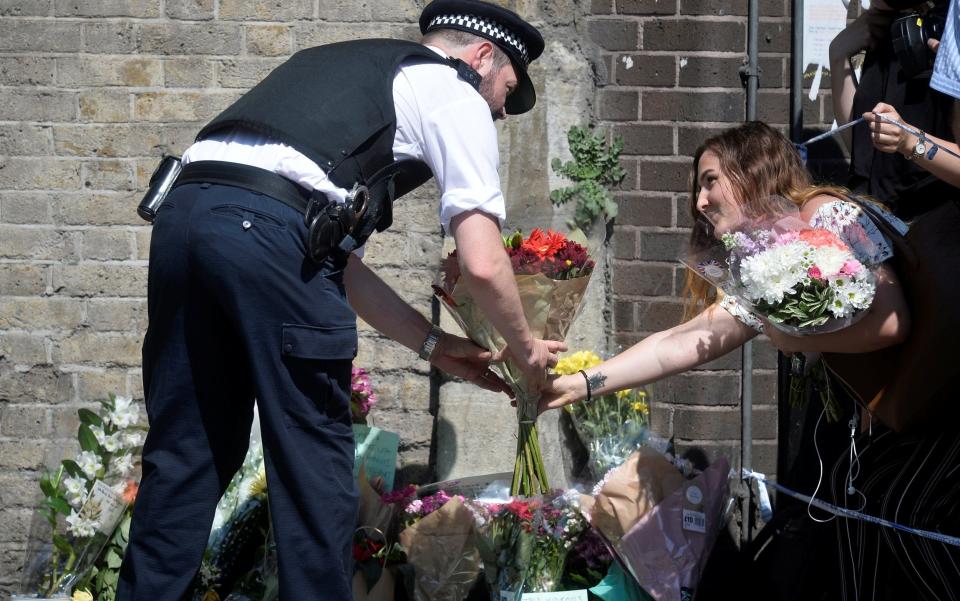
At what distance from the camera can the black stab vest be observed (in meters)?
2.48

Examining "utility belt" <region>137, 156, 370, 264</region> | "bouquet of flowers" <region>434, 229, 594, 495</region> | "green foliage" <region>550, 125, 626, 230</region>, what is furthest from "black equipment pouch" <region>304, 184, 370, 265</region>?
"green foliage" <region>550, 125, 626, 230</region>

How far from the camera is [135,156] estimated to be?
3947mm

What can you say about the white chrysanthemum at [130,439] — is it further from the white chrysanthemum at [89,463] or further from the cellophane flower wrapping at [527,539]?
the cellophane flower wrapping at [527,539]

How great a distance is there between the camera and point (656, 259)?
403cm

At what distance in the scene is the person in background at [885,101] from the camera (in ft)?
10.4

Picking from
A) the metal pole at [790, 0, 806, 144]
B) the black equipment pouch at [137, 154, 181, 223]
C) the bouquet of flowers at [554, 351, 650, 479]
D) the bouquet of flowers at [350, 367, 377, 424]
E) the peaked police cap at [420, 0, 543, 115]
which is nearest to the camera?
the black equipment pouch at [137, 154, 181, 223]

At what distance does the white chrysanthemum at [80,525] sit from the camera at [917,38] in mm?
2863

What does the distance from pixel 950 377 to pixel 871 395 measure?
9.7 inches

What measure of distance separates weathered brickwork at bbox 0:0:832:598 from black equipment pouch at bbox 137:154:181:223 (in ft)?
3.92

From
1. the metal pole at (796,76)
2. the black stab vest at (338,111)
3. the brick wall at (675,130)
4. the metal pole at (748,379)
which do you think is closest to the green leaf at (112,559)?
the black stab vest at (338,111)

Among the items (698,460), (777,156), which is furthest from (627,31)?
(698,460)

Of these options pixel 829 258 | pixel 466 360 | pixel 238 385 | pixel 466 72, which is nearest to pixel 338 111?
pixel 466 72

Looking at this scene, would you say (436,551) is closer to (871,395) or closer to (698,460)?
(698,460)

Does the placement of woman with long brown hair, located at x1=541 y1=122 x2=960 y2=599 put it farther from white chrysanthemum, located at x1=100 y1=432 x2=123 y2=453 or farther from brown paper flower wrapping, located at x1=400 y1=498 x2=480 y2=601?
white chrysanthemum, located at x1=100 y1=432 x2=123 y2=453
